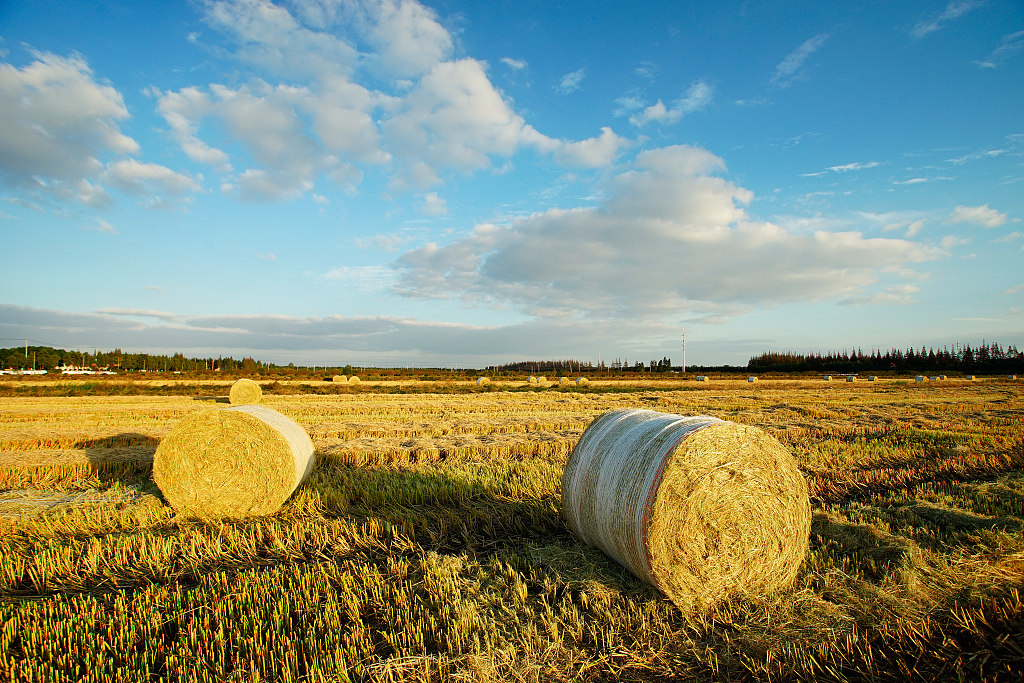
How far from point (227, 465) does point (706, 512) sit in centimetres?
628

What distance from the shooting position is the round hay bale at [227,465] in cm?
711

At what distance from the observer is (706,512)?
443 cm

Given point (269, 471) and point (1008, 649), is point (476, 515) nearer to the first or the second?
point (269, 471)

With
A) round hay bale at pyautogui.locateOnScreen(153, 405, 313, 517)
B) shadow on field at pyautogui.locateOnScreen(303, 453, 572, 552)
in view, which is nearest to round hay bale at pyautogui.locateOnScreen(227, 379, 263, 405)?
shadow on field at pyautogui.locateOnScreen(303, 453, 572, 552)

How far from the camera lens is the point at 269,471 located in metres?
7.32

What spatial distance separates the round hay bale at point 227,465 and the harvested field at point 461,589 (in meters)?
0.27

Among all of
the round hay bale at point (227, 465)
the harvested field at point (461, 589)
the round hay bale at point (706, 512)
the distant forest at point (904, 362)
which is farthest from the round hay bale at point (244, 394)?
the distant forest at point (904, 362)

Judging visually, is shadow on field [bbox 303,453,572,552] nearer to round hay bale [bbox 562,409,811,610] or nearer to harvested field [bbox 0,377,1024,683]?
harvested field [bbox 0,377,1024,683]

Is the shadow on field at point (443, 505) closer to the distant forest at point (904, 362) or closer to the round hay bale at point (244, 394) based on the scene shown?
the round hay bale at point (244, 394)

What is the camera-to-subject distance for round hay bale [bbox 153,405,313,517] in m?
7.11

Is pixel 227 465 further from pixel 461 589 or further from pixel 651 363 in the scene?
pixel 651 363

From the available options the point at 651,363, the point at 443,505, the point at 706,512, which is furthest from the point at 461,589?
the point at 651,363

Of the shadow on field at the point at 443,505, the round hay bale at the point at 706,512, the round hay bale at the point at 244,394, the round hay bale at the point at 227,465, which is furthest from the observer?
the round hay bale at the point at 244,394

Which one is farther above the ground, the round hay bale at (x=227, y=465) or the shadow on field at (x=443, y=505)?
the round hay bale at (x=227, y=465)
